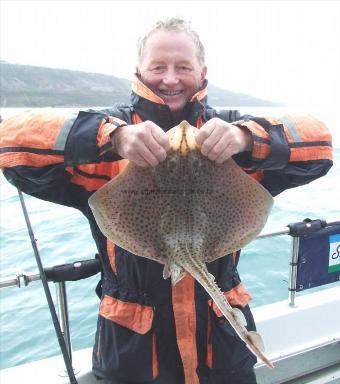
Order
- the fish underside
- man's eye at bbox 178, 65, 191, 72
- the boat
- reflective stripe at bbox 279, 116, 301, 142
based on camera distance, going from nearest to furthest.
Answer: the fish underside, reflective stripe at bbox 279, 116, 301, 142, man's eye at bbox 178, 65, 191, 72, the boat

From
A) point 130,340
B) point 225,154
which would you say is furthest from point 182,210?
point 130,340

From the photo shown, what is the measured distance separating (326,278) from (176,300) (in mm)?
2312

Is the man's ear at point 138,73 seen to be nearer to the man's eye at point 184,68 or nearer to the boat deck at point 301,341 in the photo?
the man's eye at point 184,68

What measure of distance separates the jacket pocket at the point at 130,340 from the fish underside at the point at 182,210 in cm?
55

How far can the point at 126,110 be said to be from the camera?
7.83 ft

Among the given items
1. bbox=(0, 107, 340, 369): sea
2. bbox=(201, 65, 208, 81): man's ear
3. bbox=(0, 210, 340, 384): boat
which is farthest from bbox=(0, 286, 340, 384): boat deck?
bbox=(201, 65, 208, 81): man's ear

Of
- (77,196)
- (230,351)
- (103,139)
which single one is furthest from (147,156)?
(230,351)

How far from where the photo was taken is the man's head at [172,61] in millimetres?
2174

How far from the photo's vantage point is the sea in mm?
5828

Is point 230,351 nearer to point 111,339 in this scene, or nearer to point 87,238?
point 111,339

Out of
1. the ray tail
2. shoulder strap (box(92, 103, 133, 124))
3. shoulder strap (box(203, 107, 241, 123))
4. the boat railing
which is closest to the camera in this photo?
the ray tail

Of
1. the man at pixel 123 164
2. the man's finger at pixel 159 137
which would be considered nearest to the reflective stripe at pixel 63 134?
A: the man at pixel 123 164

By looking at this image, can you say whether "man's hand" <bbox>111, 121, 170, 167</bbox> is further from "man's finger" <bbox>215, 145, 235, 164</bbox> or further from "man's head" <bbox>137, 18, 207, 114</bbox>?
"man's head" <bbox>137, 18, 207, 114</bbox>

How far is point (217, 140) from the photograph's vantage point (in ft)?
5.43
